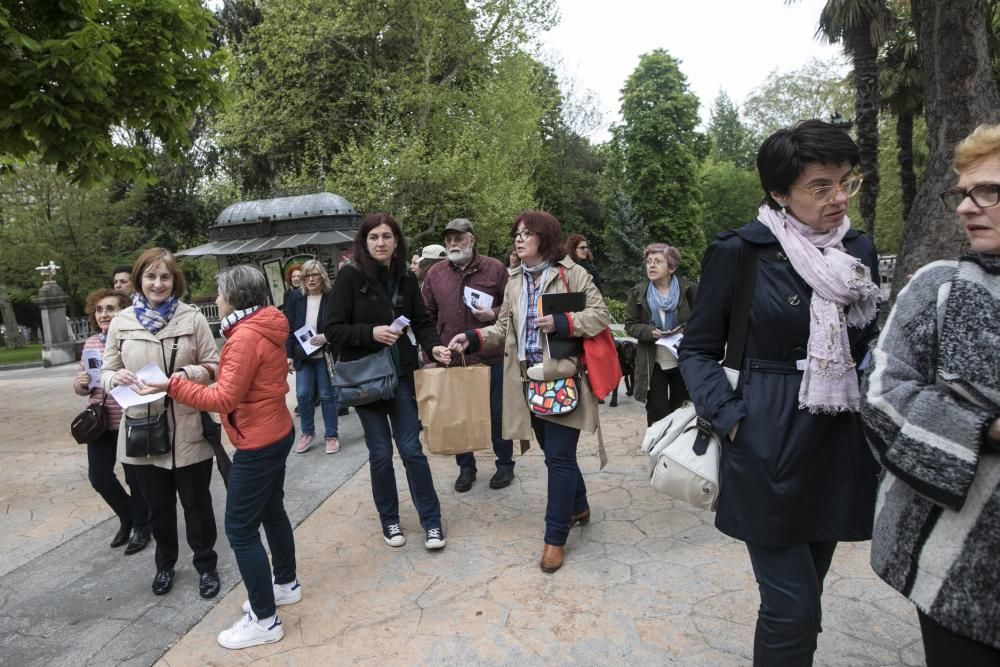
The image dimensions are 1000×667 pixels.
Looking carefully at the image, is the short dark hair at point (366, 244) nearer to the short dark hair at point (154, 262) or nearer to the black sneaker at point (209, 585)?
the short dark hair at point (154, 262)

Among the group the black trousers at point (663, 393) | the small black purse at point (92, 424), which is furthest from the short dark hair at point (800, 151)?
the small black purse at point (92, 424)

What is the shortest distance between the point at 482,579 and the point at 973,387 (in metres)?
2.69

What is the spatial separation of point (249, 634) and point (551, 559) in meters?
1.55

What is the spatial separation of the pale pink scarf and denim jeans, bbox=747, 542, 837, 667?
1.54 feet

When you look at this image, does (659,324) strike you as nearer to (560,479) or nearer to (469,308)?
(469,308)

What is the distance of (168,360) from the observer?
3.39m

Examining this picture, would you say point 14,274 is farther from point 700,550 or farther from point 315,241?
point 700,550

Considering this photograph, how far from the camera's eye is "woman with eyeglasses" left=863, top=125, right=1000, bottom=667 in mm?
1345

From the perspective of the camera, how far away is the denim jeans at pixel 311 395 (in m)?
6.33

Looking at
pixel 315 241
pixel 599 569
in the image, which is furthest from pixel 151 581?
pixel 315 241

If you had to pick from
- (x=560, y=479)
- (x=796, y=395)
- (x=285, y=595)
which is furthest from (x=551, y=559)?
(x=796, y=395)

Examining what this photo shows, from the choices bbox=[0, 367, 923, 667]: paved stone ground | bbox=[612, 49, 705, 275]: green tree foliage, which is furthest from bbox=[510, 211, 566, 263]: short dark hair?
bbox=[612, 49, 705, 275]: green tree foliage

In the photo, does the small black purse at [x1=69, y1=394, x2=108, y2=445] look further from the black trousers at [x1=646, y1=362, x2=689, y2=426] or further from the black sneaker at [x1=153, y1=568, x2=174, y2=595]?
the black trousers at [x1=646, y1=362, x2=689, y2=426]

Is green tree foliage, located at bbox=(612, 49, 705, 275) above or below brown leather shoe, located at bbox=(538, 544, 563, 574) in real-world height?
above
